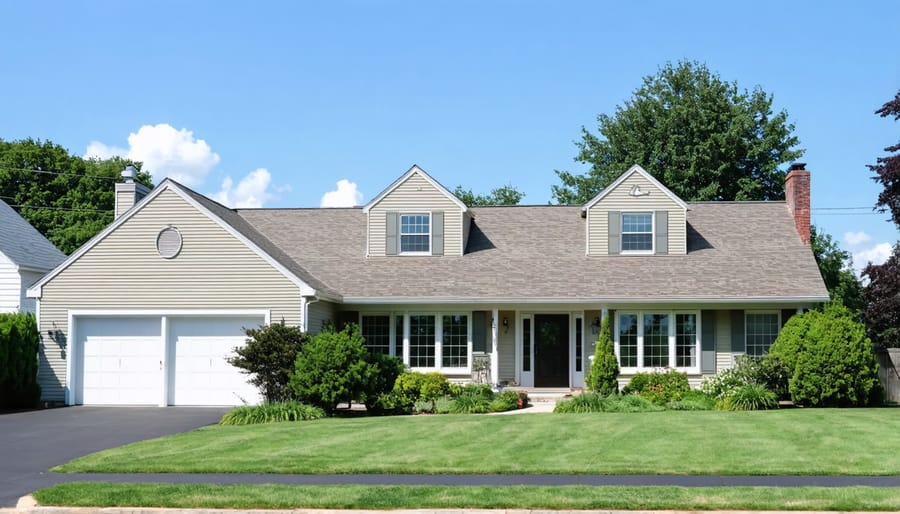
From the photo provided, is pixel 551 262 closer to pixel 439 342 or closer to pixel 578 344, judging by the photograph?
pixel 578 344

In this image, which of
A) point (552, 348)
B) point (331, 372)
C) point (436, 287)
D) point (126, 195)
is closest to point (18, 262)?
point (126, 195)

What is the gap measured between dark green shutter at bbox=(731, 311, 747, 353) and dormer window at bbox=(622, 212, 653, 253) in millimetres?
3367

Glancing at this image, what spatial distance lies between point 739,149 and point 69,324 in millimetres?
29632

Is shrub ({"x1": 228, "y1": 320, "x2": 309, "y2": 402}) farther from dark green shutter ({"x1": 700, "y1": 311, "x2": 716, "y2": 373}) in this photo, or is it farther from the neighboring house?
the neighboring house

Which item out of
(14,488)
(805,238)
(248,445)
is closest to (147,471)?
(14,488)

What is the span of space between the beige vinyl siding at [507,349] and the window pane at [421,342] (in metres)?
1.91

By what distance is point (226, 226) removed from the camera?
23984 millimetres

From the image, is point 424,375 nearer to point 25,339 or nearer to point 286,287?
point 286,287

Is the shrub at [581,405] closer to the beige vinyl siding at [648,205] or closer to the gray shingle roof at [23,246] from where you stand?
the beige vinyl siding at [648,205]

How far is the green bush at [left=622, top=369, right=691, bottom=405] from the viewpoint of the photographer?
23.3 m

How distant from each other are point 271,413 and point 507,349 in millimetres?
8369

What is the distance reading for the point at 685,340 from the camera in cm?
2566

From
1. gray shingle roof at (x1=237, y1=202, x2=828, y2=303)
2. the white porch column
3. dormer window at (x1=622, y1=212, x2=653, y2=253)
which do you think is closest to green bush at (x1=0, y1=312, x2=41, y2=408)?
gray shingle roof at (x1=237, y1=202, x2=828, y2=303)

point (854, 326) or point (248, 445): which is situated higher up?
point (854, 326)
